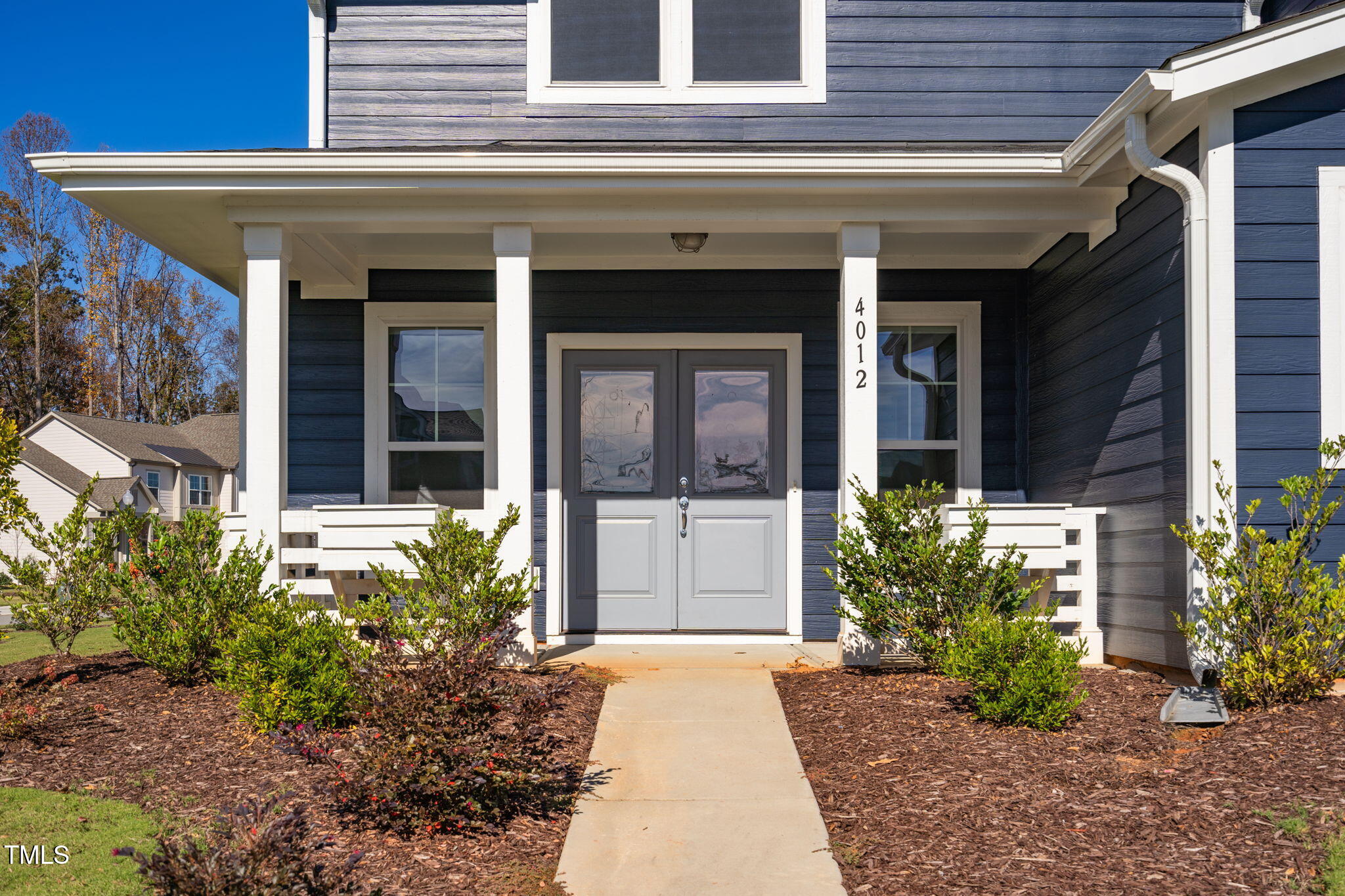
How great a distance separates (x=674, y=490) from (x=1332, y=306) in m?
3.80

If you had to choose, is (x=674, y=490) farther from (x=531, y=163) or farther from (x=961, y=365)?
(x=531, y=163)

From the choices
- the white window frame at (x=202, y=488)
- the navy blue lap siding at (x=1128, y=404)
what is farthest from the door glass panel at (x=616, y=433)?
the white window frame at (x=202, y=488)

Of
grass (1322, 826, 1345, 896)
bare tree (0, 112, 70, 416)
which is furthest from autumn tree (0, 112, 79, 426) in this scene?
grass (1322, 826, 1345, 896)

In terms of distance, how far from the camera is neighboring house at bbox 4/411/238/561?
2362 cm

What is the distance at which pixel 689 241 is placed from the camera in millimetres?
6020

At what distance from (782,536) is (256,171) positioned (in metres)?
3.87

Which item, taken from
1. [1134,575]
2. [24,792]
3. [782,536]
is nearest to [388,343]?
[782,536]

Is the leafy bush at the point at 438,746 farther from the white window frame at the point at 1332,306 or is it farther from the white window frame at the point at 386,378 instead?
the white window frame at the point at 1332,306

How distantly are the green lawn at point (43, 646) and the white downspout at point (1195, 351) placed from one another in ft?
21.0

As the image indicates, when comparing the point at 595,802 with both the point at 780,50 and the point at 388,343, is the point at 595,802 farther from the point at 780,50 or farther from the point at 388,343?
the point at 780,50

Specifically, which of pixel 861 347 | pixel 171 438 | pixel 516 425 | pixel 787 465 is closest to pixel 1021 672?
pixel 861 347

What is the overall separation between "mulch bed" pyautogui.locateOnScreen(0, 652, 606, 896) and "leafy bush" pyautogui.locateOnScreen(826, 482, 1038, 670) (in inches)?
56.2

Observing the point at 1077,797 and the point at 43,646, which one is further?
the point at 43,646

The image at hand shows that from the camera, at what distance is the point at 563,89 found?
672 centimetres
